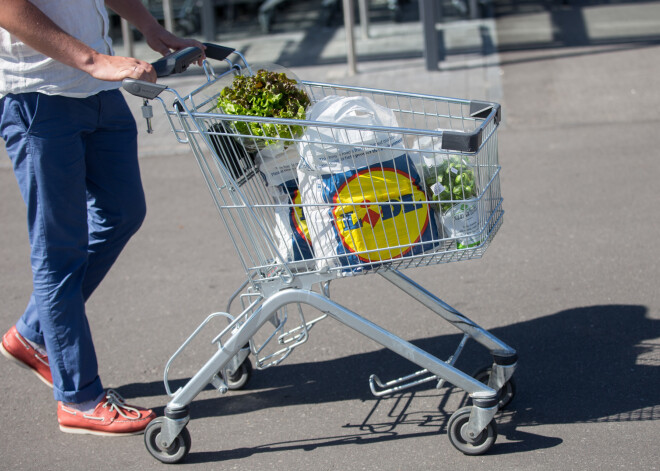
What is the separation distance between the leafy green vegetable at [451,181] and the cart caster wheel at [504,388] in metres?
0.83

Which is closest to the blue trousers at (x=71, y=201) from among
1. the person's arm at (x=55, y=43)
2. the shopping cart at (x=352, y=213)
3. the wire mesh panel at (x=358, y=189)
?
the person's arm at (x=55, y=43)

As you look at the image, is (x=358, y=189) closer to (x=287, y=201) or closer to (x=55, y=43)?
(x=287, y=201)

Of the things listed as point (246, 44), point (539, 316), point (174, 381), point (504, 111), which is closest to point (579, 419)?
point (539, 316)

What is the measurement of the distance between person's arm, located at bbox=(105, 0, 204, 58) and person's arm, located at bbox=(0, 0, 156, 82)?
1.94 ft

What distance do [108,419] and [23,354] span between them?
58cm

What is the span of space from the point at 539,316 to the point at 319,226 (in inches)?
68.0

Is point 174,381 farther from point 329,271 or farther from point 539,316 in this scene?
point 539,316

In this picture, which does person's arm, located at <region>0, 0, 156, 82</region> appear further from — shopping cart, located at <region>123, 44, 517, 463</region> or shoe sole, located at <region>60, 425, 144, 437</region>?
shoe sole, located at <region>60, 425, 144, 437</region>

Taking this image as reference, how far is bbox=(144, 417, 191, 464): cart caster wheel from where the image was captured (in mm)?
3088

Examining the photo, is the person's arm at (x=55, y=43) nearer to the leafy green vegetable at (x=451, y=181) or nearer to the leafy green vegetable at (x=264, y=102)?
the leafy green vegetable at (x=264, y=102)

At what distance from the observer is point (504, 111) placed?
25.1 feet

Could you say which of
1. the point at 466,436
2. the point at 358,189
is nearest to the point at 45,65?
the point at 358,189

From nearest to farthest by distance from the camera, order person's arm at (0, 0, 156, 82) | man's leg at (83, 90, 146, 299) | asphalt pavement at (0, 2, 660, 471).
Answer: person's arm at (0, 0, 156, 82)
asphalt pavement at (0, 2, 660, 471)
man's leg at (83, 90, 146, 299)

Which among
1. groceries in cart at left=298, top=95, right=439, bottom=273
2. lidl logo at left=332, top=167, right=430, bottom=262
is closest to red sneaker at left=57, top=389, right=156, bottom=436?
groceries in cart at left=298, top=95, right=439, bottom=273
